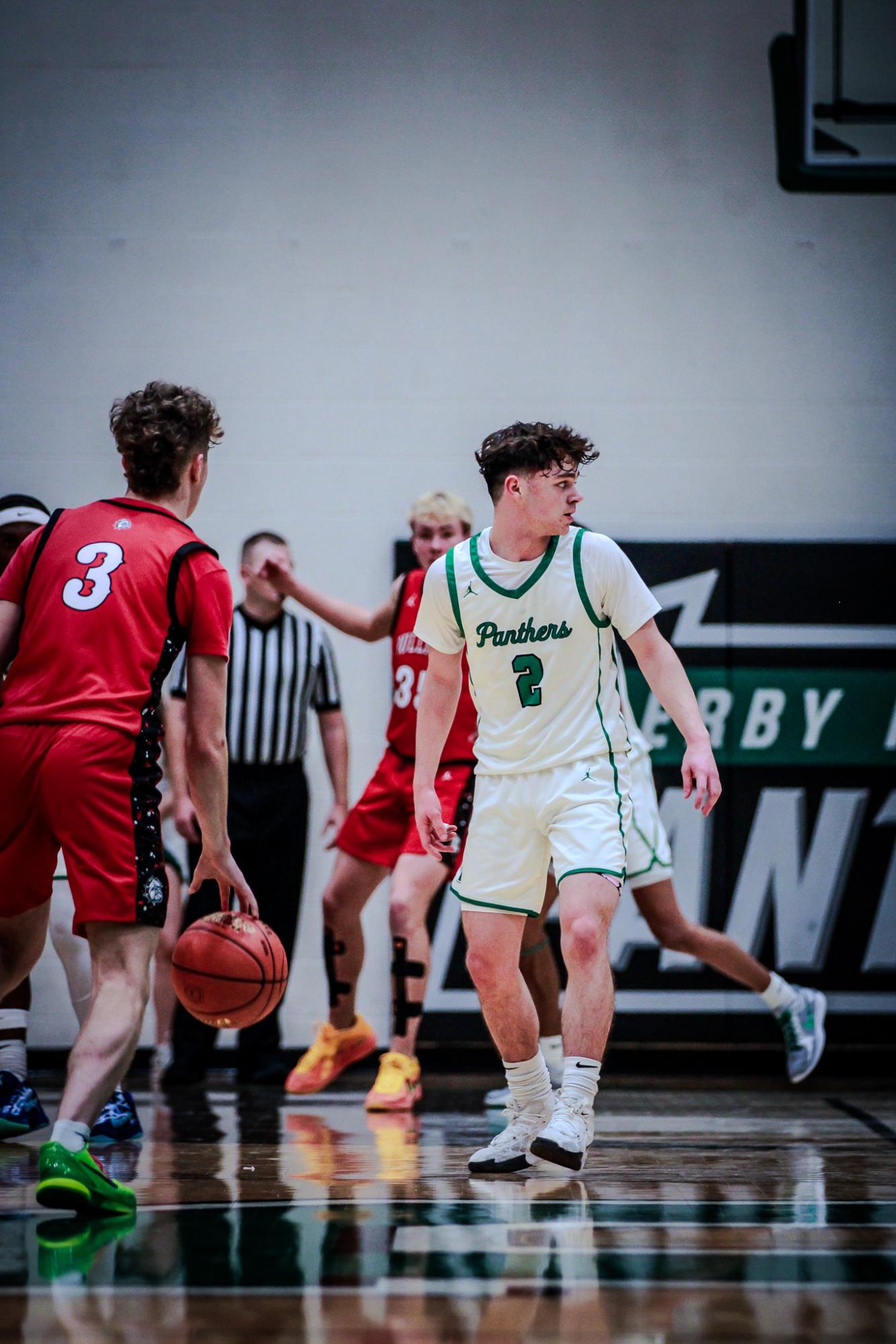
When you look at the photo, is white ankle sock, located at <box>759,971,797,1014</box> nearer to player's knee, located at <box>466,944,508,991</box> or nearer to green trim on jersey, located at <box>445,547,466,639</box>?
player's knee, located at <box>466,944,508,991</box>

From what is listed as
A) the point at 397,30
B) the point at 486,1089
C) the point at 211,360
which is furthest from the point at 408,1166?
the point at 397,30

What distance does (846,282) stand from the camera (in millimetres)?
6637

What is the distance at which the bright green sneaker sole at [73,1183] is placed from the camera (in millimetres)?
2723

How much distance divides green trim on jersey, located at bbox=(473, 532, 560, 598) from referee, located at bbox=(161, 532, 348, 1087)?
241 centimetres

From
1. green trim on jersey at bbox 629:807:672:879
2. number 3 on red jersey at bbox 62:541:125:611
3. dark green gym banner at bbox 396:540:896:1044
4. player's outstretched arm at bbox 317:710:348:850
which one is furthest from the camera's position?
dark green gym banner at bbox 396:540:896:1044

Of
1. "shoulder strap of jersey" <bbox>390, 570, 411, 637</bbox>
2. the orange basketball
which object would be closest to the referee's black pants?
"shoulder strap of jersey" <bbox>390, 570, 411, 637</bbox>

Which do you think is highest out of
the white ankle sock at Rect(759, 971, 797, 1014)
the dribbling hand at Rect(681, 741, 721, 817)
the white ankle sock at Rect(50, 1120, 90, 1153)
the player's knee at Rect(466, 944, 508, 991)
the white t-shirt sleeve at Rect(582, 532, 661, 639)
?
the white t-shirt sleeve at Rect(582, 532, 661, 639)

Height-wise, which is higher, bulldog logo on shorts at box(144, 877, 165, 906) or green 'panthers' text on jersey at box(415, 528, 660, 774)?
green 'panthers' text on jersey at box(415, 528, 660, 774)

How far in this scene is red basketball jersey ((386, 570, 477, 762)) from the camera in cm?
497

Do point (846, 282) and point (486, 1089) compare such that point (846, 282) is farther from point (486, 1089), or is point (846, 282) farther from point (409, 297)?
point (486, 1089)

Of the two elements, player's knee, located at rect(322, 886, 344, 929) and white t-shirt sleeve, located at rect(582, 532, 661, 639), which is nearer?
white t-shirt sleeve, located at rect(582, 532, 661, 639)

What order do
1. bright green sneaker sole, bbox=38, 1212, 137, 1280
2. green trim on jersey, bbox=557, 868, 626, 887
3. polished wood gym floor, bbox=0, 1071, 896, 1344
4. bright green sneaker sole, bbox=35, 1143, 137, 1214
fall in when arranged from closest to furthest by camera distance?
1. polished wood gym floor, bbox=0, 1071, 896, 1344
2. bright green sneaker sole, bbox=38, 1212, 137, 1280
3. bright green sneaker sole, bbox=35, 1143, 137, 1214
4. green trim on jersey, bbox=557, 868, 626, 887

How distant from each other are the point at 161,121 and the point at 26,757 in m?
4.58

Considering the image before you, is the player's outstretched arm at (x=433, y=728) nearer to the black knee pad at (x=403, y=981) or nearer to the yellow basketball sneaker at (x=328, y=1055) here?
the black knee pad at (x=403, y=981)
